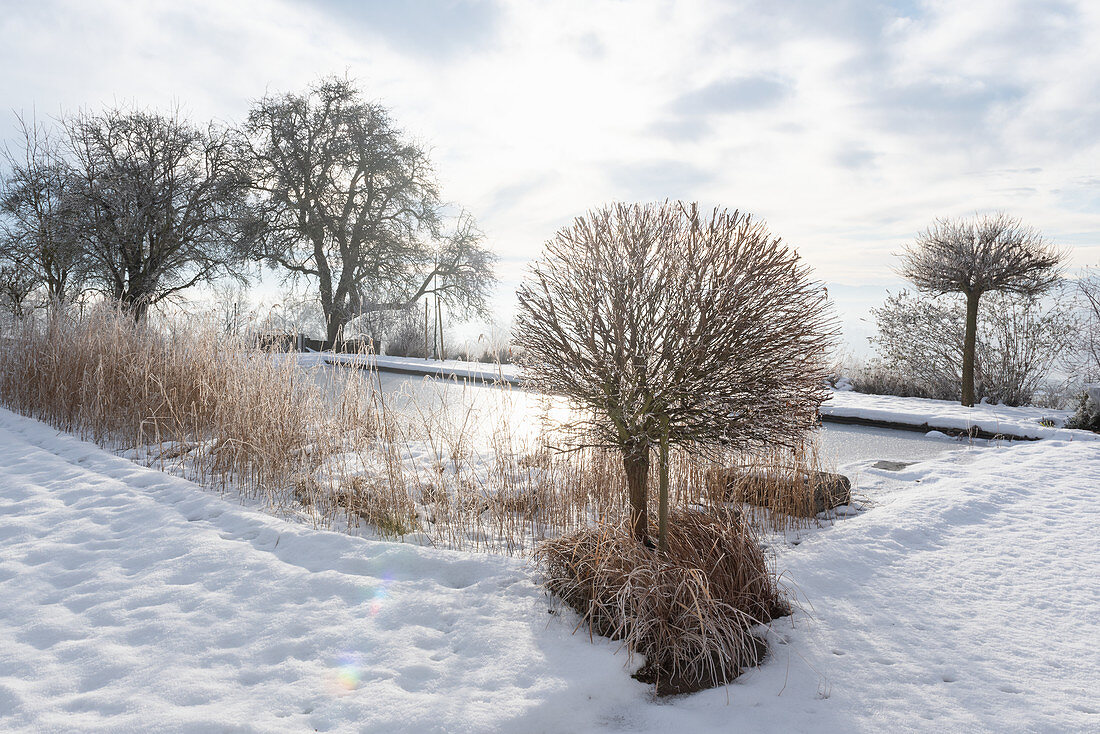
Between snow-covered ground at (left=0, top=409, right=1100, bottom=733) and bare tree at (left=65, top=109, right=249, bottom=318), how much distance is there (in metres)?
11.4

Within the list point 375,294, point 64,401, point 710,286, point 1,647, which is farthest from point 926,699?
point 375,294

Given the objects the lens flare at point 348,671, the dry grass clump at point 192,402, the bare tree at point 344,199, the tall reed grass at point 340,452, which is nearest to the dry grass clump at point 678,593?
the tall reed grass at point 340,452

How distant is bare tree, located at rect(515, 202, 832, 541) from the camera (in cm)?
255

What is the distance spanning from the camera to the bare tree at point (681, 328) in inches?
100

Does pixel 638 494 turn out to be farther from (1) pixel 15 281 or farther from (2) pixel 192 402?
(1) pixel 15 281

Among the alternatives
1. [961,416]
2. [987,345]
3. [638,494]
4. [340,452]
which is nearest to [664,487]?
[638,494]

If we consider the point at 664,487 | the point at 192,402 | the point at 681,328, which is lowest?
the point at 664,487

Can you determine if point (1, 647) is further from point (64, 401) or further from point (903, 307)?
point (903, 307)

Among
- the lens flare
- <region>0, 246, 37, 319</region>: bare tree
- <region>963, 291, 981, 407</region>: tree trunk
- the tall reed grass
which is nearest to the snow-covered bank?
<region>963, 291, 981, 407</region>: tree trunk

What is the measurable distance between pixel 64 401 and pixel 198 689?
6043 millimetres

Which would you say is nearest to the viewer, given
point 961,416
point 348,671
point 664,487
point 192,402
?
point 348,671

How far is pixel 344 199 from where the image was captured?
2189 cm

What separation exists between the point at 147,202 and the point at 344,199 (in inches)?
348

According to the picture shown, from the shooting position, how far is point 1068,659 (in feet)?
8.28
